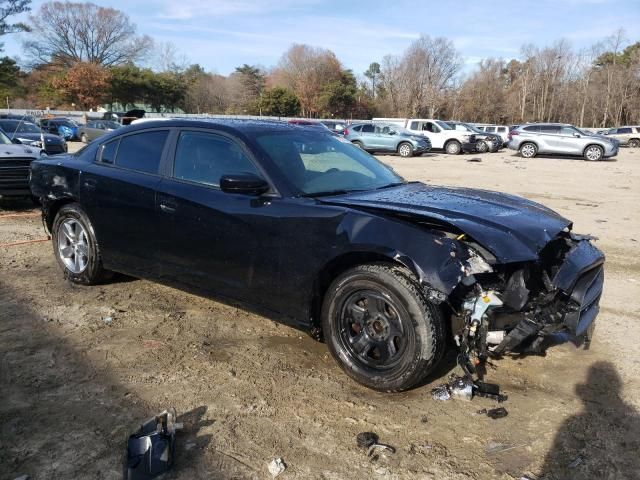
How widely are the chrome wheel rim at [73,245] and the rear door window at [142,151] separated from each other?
848 millimetres

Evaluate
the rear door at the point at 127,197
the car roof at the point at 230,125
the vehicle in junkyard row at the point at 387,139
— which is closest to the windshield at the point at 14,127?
the vehicle in junkyard row at the point at 387,139

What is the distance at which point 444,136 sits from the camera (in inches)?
1122

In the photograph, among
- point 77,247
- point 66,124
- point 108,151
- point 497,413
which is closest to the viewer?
point 497,413

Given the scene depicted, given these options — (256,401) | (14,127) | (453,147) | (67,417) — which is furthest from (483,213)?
(453,147)

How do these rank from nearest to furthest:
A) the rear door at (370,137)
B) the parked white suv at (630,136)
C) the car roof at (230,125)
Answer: the car roof at (230,125), the rear door at (370,137), the parked white suv at (630,136)

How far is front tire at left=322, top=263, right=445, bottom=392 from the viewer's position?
2975 millimetres

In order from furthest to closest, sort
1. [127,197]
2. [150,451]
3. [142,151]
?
[142,151]
[127,197]
[150,451]

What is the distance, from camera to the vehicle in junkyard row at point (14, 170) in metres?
8.29

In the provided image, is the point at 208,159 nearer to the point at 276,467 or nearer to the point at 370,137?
the point at 276,467

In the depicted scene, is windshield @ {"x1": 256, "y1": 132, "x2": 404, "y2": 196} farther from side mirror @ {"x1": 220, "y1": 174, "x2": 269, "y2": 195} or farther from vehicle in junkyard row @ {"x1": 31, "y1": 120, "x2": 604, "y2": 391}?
side mirror @ {"x1": 220, "y1": 174, "x2": 269, "y2": 195}

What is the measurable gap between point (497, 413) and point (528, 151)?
83.4 ft

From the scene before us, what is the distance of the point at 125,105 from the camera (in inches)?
2419

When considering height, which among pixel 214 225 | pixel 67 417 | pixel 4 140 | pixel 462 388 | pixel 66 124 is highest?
pixel 66 124

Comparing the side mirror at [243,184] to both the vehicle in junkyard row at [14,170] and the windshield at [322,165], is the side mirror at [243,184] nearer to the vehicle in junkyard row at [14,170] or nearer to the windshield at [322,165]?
the windshield at [322,165]
